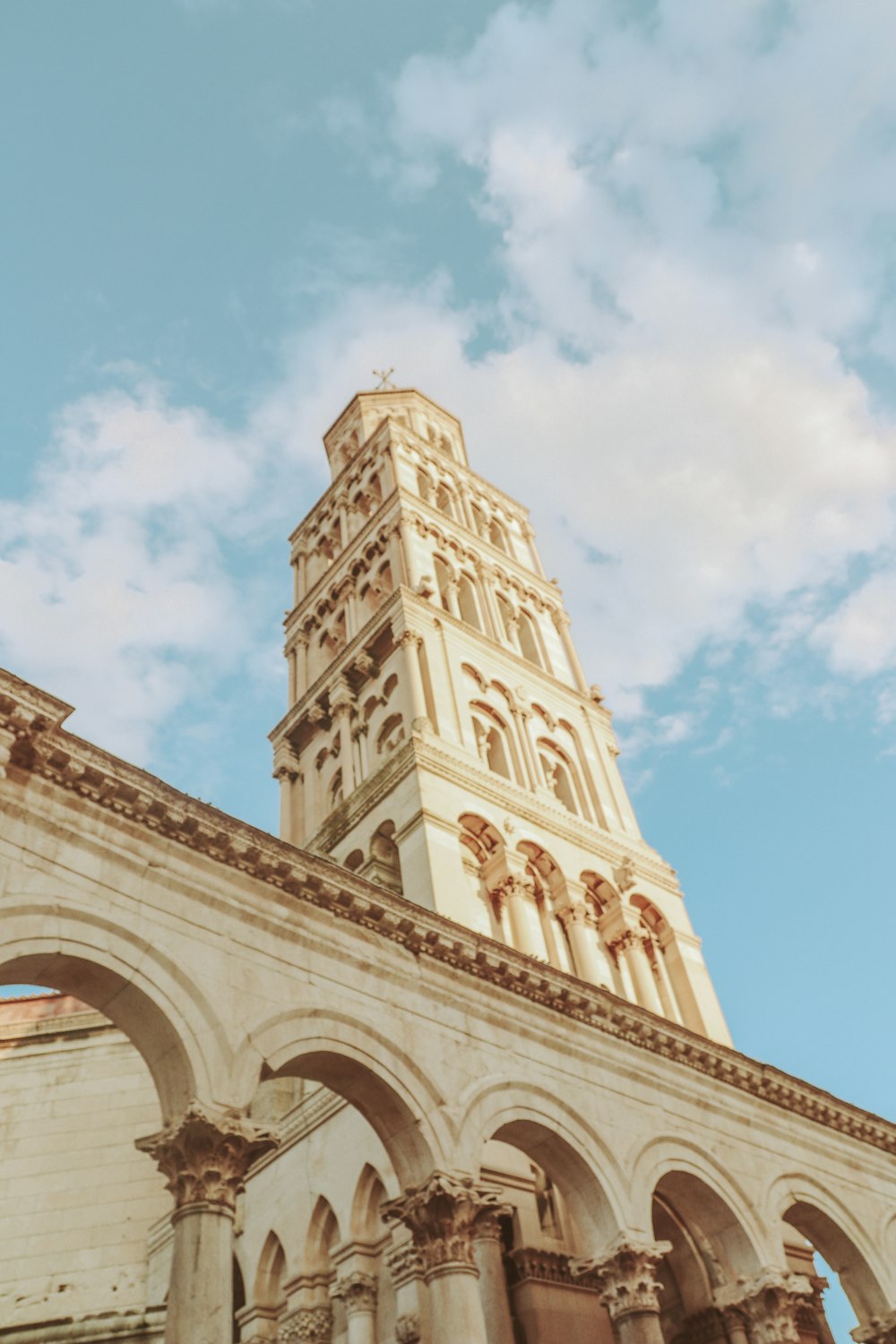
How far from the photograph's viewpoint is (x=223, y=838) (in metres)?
13.6

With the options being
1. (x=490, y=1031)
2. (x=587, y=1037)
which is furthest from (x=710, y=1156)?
(x=490, y=1031)

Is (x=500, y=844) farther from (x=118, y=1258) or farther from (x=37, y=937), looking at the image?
(x=37, y=937)

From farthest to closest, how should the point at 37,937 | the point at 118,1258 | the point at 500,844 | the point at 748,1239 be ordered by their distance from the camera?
the point at 500,844, the point at 118,1258, the point at 748,1239, the point at 37,937

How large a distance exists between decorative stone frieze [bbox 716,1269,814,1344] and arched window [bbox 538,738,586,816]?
46.2 ft

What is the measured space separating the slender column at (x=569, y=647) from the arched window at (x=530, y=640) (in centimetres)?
127

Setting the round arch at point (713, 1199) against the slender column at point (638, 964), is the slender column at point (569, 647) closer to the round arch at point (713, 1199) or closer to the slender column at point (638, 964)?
the slender column at point (638, 964)

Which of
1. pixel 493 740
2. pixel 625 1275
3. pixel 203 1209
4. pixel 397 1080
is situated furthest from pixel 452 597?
pixel 203 1209

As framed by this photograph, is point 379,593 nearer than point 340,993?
No

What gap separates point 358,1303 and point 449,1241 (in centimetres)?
436

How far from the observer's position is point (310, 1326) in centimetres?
1630

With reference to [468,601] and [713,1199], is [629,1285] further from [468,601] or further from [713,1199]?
[468,601]

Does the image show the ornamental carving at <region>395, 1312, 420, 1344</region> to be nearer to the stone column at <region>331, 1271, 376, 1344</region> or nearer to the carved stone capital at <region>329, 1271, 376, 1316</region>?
the stone column at <region>331, 1271, 376, 1344</region>

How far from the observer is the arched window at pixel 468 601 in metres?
33.7

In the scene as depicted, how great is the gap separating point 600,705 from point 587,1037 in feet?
58.7
